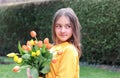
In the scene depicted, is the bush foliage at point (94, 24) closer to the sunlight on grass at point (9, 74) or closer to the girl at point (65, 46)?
the sunlight on grass at point (9, 74)

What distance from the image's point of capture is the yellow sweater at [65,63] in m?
2.50

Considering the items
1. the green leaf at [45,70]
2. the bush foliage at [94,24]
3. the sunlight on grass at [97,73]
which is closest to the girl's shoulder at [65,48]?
the green leaf at [45,70]

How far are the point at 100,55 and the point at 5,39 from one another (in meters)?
5.40

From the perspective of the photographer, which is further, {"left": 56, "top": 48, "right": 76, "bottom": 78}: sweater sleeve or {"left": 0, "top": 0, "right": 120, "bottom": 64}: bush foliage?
{"left": 0, "top": 0, "right": 120, "bottom": 64}: bush foliage

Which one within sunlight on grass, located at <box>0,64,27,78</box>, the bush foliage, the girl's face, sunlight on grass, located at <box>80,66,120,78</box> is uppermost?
the girl's face

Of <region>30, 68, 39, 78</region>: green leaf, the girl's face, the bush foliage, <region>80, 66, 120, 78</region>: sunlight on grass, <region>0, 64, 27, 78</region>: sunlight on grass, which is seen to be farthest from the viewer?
the bush foliage

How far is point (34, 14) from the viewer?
Result: 1359cm

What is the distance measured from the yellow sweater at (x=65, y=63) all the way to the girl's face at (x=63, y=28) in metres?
0.09

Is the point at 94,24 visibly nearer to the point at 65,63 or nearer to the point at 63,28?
the point at 63,28

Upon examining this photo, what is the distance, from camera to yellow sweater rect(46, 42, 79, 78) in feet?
8.21

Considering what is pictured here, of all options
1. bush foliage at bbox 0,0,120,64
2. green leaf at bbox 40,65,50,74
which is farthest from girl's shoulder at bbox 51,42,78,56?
bush foliage at bbox 0,0,120,64

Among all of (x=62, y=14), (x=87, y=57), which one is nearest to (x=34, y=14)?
(x=87, y=57)

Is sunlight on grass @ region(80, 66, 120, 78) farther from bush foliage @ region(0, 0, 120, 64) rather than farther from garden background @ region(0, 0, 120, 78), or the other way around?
bush foliage @ region(0, 0, 120, 64)

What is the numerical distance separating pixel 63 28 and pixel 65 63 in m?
0.29
